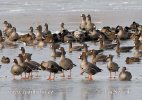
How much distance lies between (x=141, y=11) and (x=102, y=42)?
1494 centimetres

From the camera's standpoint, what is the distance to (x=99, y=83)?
16672mm

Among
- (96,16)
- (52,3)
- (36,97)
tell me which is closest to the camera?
(36,97)

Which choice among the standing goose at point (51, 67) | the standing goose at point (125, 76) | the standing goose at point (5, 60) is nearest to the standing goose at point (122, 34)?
→ the standing goose at point (5, 60)

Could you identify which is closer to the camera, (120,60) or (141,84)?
(141,84)

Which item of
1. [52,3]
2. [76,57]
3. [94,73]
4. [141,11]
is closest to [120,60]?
[76,57]

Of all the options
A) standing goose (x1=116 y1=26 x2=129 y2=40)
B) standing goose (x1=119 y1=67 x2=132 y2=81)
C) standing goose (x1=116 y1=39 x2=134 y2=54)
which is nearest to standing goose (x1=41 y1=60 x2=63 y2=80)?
standing goose (x1=119 y1=67 x2=132 y2=81)

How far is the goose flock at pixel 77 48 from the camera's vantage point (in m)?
17.9

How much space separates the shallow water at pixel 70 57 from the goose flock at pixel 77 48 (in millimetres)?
219

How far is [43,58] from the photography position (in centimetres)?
2136

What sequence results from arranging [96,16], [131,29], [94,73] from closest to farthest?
1. [94,73]
2. [131,29]
3. [96,16]

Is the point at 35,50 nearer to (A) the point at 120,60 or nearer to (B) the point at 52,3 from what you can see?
(A) the point at 120,60

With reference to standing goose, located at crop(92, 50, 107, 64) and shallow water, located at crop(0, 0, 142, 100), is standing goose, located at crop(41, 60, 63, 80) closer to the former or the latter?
shallow water, located at crop(0, 0, 142, 100)

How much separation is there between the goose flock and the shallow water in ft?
0.72

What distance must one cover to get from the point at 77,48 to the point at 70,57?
199 cm
